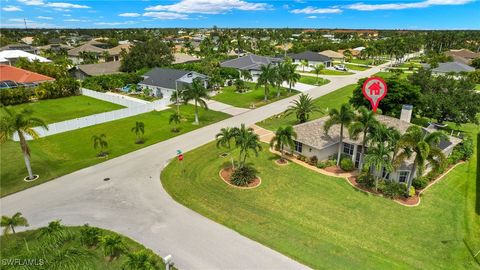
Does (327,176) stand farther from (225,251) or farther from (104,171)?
(104,171)

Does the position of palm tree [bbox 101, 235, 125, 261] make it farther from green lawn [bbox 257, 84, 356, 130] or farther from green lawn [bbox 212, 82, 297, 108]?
green lawn [bbox 212, 82, 297, 108]

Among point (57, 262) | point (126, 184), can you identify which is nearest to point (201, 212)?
point (126, 184)

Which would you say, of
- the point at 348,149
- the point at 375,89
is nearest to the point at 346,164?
the point at 348,149

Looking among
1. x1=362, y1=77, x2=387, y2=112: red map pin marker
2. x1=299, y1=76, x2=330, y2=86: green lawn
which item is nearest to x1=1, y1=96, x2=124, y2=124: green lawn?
x1=362, y1=77, x2=387, y2=112: red map pin marker

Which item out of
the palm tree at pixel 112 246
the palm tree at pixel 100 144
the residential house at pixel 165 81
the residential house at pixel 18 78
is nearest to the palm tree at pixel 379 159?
the palm tree at pixel 112 246

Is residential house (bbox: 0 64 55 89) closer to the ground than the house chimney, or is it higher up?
higher up

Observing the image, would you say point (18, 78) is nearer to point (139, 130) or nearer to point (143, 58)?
point (143, 58)
